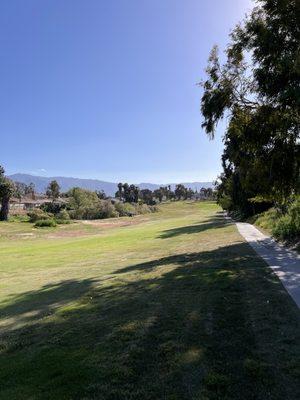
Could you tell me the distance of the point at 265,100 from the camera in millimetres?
17344

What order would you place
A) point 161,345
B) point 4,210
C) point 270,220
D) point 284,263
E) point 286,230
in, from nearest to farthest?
point 161,345
point 284,263
point 286,230
point 270,220
point 4,210

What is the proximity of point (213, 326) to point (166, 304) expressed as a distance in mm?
2185

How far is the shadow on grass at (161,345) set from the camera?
17.8 feet

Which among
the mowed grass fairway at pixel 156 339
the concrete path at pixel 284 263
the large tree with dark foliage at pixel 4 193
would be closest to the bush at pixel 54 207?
the large tree with dark foliage at pixel 4 193

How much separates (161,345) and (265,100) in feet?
42.2

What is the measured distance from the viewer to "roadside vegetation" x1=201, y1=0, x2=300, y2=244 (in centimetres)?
1466

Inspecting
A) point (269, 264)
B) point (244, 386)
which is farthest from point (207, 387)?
point (269, 264)

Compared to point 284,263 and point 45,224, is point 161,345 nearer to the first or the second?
point 284,263

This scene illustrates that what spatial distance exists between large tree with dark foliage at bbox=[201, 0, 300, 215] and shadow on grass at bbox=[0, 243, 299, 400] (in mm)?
6810

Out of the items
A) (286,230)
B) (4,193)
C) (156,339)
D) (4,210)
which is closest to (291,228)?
(286,230)

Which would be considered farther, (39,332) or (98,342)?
(39,332)

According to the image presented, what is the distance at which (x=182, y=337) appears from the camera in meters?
7.20

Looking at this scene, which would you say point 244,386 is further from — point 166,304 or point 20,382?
point 166,304

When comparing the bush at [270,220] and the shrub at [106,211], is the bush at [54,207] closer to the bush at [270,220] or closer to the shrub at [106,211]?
the shrub at [106,211]
